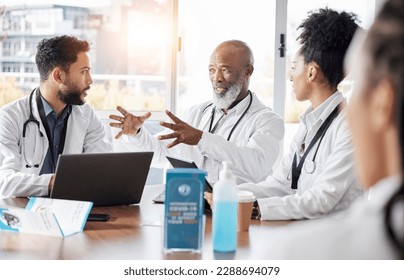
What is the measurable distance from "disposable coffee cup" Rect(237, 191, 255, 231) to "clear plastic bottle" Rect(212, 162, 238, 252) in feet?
0.66

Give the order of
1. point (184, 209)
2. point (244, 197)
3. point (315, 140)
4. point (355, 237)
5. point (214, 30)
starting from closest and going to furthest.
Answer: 1. point (355, 237)
2. point (184, 209)
3. point (244, 197)
4. point (315, 140)
5. point (214, 30)

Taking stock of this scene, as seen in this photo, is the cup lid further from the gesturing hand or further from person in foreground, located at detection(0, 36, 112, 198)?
person in foreground, located at detection(0, 36, 112, 198)

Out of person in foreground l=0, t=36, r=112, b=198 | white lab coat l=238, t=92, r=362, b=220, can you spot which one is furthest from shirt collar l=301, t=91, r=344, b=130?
person in foreground l=0, t=36, r=112, b=198

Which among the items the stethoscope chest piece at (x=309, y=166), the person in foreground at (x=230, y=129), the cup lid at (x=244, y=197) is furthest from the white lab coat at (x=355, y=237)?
the person in foreground at (x=230, y=129)

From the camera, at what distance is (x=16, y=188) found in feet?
7.76

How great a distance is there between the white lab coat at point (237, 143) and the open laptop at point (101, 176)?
682mm

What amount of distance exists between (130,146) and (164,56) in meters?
1.21

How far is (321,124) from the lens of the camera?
227 centimetres

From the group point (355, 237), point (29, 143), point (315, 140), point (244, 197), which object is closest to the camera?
point (355, 237)

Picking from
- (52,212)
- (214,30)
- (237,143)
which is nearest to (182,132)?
(237,143)

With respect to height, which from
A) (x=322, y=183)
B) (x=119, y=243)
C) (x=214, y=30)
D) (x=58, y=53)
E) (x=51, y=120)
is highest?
(x=214, y=30)

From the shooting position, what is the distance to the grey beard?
3123 millimetres

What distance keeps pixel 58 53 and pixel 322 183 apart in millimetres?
1544

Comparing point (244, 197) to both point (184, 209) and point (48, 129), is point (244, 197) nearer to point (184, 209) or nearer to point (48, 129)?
point (184, 209)
